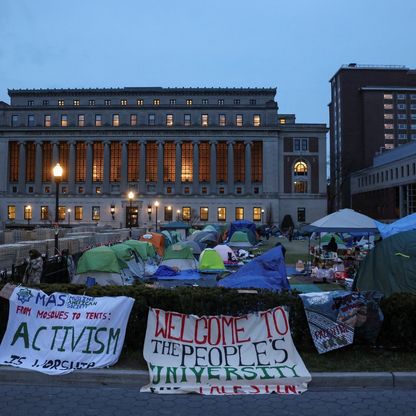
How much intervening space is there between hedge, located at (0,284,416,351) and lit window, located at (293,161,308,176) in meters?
81.2

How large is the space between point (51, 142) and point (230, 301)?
87.6m

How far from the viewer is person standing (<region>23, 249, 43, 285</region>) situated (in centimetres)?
1444

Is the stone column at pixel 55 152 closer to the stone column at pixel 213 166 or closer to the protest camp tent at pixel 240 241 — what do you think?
the stone column at pixel 213 166

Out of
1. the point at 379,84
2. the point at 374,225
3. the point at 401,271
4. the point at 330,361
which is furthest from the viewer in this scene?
the point at 379,84

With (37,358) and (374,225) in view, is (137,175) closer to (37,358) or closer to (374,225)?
(374,225)

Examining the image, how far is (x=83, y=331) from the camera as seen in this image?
8.39m

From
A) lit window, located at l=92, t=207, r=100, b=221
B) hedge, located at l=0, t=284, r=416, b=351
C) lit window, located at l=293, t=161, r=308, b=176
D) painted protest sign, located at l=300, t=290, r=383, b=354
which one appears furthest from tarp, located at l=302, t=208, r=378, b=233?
lit window, located at l=92, t=207, r=100, b=221

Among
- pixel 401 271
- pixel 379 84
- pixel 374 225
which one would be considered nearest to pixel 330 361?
pixel 401 271

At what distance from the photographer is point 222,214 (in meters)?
87.2

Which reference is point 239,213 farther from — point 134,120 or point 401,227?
point 401,227

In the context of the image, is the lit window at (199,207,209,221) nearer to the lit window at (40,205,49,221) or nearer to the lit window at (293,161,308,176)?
the lit window at (293,161,308,176)

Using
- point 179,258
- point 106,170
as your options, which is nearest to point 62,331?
point 179,258

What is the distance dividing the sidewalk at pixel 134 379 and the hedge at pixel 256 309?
1.09 m

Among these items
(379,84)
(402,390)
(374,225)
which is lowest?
(402,390)
